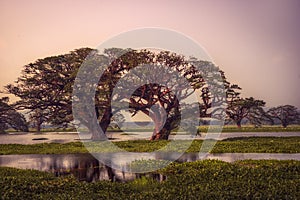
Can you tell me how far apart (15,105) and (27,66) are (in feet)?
18.0

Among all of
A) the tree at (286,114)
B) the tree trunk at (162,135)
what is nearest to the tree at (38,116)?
the tree trunk at (162,135)

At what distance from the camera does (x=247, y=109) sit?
79.1 metres

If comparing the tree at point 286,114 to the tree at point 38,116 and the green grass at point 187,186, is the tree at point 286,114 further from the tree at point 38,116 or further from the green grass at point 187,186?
the green grass at point 187,186

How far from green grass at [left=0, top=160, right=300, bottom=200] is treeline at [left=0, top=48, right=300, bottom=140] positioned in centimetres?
3072

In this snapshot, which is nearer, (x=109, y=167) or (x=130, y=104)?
(x=109, y=167)

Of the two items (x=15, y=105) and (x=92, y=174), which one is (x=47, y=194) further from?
(x=15, y=105)

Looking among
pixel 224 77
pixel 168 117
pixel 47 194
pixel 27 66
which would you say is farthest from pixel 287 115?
pixel 47 194

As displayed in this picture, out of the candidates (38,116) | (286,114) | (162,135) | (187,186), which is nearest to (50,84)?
(38,116)

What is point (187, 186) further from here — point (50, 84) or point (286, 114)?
point (286, 114)

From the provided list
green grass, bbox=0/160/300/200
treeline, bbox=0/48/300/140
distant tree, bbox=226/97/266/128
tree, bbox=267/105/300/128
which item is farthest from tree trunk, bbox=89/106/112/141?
tree, bbox=267/105/300/128

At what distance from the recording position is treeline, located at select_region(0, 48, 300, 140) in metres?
51.3

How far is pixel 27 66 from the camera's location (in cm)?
5369

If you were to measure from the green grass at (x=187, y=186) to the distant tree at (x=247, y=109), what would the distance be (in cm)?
4007

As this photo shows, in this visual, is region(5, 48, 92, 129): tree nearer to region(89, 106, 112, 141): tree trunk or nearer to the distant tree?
region(89, 106, 112, 141): tree trunk
